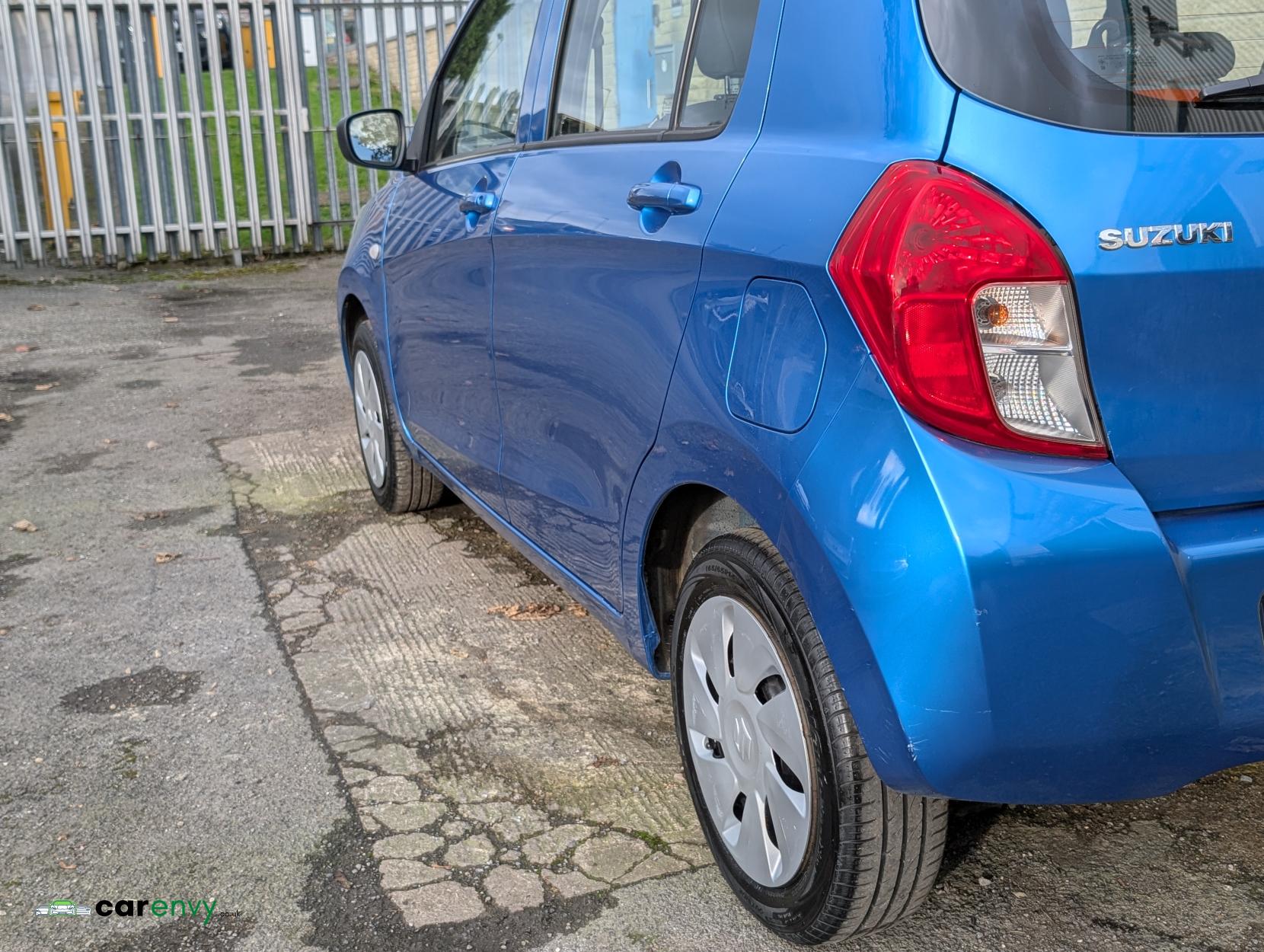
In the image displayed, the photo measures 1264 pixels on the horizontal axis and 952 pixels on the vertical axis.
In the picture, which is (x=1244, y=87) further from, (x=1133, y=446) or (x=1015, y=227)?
(x=1133, y=446)

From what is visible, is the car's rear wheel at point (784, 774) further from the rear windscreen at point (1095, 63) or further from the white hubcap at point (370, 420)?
the white hubcap at point (370, 420)

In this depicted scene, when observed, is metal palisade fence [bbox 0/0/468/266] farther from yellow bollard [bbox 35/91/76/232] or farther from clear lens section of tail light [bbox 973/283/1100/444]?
clear lens section of tail light [bbox 973/283/1100/444]

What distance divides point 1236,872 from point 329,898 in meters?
1.65

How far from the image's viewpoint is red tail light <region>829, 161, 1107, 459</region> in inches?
67.2

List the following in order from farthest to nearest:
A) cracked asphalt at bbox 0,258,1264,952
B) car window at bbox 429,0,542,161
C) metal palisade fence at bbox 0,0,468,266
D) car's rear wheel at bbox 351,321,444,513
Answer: metal palisade fence at bbox 0,0,468,266
car's rear wheel at bbox 351,321,444,513
car window at bbox 429,0,542,161
cracked asphalt at bbox 0,258,1264,952

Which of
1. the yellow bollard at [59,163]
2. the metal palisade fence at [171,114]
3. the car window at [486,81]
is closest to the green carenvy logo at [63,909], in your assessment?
the car window at [486,81]

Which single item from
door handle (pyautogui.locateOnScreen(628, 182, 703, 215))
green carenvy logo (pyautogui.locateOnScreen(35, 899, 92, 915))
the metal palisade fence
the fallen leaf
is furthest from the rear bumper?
the metal palisade fence

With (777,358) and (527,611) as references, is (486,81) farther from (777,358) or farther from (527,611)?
(777,358)

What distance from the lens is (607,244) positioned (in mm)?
2484

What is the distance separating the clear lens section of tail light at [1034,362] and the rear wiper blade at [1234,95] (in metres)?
0.36

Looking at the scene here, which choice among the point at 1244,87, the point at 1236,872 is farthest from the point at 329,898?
the point at 1244,87

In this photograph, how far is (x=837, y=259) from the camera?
179cm

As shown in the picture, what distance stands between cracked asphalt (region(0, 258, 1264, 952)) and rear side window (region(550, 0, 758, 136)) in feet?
4.47

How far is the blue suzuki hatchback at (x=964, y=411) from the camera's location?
170 cm
